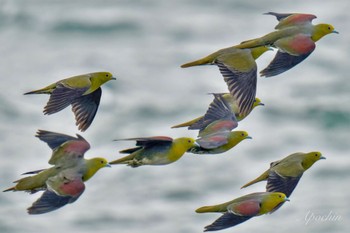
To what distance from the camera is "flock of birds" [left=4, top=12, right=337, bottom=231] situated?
16.2 metres

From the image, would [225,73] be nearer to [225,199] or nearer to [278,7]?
[225,199]

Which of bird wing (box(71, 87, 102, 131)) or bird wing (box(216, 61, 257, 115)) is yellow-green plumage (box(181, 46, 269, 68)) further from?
bird wing (box(71, 87, 102, 131))

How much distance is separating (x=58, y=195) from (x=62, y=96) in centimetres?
177

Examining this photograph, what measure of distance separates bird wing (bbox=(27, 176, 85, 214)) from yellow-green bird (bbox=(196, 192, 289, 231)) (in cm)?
145

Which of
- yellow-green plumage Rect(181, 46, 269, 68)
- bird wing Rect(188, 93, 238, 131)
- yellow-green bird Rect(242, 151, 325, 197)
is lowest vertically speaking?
yellow-green bird Rect(242, 151, 325, 197)

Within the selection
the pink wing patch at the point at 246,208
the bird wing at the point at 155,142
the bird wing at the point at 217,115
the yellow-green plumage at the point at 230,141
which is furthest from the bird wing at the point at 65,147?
the pink wing patch at the point at 246,208

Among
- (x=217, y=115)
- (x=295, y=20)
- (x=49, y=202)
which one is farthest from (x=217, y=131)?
(x=49, y=202)

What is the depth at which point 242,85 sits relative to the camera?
1744 centimetres

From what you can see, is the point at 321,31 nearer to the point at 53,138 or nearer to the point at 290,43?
the point at 290,43

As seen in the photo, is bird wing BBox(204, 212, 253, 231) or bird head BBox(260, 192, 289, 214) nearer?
bird wing BBox(204, 212, 253, 231)

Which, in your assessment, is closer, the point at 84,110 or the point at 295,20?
the point at 84,110

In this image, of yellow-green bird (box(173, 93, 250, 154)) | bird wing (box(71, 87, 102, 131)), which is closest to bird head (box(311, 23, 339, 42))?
yellow-green bird (box(173, 93, 250, 154))

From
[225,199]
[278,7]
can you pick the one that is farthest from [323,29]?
[278,7]

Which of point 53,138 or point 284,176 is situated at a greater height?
point 53,138
